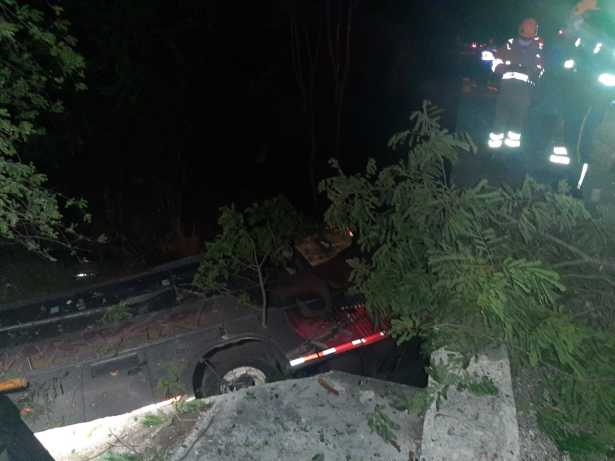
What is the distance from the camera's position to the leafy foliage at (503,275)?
2.58 meters

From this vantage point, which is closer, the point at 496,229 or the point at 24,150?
the point at 496,229

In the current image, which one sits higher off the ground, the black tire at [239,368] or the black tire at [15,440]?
the black tire at [15,440]

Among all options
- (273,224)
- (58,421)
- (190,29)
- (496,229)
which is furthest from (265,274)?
(190,29)

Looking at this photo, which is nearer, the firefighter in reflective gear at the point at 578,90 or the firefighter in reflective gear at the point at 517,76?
the firefighter in reflective gear at the point at 578,90

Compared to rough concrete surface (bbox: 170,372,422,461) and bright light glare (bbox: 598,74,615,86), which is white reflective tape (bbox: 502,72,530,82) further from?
rough concrete surface (bbox: 170,372,422,461)

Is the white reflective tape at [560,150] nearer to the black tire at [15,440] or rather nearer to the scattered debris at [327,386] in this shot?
the scattered debris at [327,386]

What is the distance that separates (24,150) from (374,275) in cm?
735

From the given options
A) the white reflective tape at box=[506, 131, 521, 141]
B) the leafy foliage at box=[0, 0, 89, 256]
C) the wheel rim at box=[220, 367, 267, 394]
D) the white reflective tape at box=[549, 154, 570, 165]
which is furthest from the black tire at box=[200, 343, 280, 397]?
the white reflective tape at box=[506, 131, 521, 141]

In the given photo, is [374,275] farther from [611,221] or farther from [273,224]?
[273,224]

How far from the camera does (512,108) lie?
7.32 metres

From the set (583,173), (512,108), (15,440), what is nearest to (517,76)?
(512,108)

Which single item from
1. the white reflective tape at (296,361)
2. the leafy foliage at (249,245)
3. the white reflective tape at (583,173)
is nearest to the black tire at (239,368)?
the white reflective tape at (296,361)

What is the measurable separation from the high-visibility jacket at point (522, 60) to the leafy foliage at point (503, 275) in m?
4.43

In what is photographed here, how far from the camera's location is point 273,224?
5.93 metres
